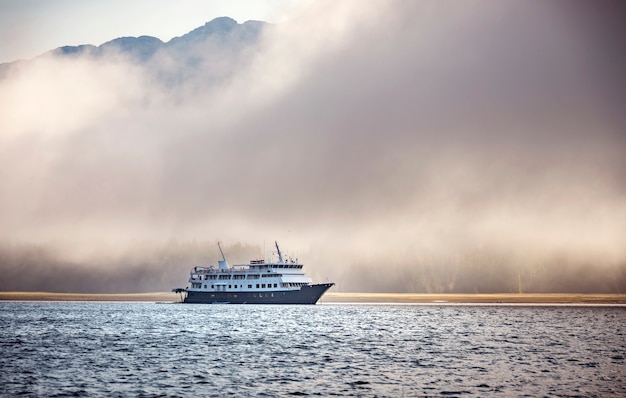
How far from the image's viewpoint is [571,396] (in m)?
50.3

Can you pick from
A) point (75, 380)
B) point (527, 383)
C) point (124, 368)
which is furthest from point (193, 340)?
point (527, 383)

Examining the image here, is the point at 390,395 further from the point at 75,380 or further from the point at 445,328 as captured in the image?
the point at 445,328

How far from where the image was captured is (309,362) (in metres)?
71.5

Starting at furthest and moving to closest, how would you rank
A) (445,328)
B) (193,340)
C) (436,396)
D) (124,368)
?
(445,328)
(193,340)
(124,368)
(436,396)

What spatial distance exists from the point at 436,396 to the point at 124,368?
3111cm

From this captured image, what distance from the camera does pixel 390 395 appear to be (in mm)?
50781

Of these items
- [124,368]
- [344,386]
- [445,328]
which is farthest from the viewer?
[445,328]

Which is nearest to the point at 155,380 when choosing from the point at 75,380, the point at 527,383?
the point at 75,380

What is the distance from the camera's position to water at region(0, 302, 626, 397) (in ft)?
178

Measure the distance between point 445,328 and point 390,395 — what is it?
79479 mm

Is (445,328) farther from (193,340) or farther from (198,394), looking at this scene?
(198,394)

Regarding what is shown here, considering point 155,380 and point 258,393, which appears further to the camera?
point 155,380

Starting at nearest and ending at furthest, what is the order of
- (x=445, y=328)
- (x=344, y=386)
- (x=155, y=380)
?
(x=344, y=386) < (x=155, y=380) < (x=445, y=328)

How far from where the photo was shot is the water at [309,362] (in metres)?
54.2
